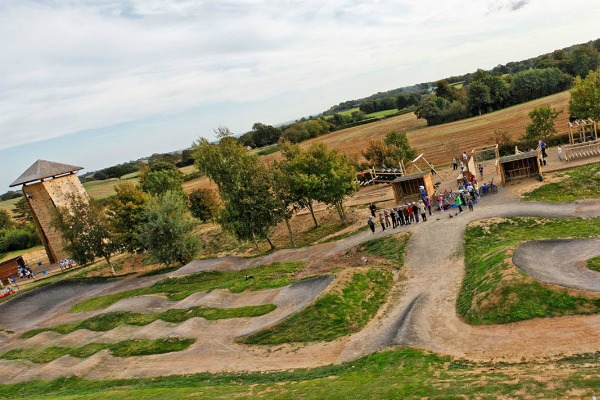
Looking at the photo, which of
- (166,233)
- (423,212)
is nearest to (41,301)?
(166,233)

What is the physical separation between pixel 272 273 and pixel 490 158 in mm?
31106

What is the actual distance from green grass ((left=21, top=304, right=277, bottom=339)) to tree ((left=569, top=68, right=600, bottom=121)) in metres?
34.8

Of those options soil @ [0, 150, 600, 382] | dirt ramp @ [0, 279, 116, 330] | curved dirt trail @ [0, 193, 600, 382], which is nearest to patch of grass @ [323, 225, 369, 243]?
soil @ [0, 150, 600, 382]

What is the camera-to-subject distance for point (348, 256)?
29.1 metres

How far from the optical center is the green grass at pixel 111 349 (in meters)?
22.5

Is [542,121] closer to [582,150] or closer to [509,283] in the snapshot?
[582,150]

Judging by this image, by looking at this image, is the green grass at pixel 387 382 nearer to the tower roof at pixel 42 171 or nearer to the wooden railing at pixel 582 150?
the wooden railing at pixel 582 150

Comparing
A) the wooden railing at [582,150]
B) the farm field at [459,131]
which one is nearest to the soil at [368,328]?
the wooden railing at [582,150]

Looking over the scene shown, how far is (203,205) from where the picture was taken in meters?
55.6

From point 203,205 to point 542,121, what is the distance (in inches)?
1580

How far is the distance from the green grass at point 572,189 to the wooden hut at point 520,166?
92.9 inches

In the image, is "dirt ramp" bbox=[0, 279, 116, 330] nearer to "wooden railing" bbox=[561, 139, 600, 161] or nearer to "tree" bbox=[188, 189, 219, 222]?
"tree" bbox=[188, 189, 219, 222]

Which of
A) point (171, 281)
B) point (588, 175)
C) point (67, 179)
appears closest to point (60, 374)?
point (171, 281)

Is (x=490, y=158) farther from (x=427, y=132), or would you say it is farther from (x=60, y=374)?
(x=60, y=374)
